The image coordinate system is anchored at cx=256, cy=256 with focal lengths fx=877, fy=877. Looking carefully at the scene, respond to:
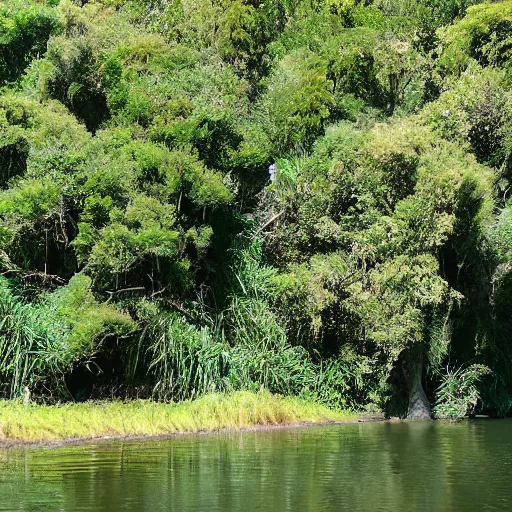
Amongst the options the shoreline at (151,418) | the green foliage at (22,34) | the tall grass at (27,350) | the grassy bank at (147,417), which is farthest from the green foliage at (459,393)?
the green foliage at (22,34)

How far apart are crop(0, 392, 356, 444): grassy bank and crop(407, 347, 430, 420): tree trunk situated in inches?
90.7

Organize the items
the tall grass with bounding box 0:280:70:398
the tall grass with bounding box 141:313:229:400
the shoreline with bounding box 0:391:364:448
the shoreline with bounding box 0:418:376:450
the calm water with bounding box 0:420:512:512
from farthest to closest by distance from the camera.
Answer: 1. the tall grass with bounding box 141:313:229:400
2. the tall grass with bounding box 0:280:70:398
3. the shoreline with bounding box 0:391:364:448
4. the shoreline with bounding box 0:418:376:450
5. the calm water with bounding box 0:420:512:512

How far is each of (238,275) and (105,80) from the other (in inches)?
271

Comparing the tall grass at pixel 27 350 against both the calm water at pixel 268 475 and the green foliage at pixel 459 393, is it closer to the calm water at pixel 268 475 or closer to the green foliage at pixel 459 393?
the calm water at pixel 268 475

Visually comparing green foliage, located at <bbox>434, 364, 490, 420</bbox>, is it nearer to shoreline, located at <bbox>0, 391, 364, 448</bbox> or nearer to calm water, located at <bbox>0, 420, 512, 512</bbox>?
shoreline, located at <bbox>0, 391, 364, 448</bbox>

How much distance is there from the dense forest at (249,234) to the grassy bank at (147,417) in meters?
0.85

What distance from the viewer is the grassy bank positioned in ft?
54.7

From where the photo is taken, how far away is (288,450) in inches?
570

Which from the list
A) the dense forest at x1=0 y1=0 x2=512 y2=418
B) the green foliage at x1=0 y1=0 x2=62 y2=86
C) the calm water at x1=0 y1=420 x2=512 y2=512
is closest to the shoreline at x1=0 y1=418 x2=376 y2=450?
the calm water at x1=0 y1=420 x2=512 y2=512

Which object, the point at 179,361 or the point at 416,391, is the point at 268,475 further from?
the point at 416,391

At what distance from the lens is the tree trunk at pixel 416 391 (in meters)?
22.5

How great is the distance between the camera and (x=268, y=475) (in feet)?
37.3

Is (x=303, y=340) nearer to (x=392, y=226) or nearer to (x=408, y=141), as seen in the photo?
(x=392, y=226)

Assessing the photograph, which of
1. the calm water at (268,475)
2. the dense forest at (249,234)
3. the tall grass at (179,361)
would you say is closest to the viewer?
the calm water at (268,475)
